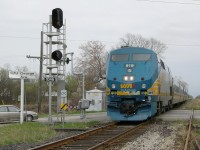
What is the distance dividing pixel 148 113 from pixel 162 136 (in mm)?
4835

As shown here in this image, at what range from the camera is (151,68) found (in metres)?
19.3

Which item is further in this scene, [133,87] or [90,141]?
[133,87]

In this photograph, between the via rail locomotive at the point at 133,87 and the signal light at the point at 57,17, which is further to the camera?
the via rail locomotive at the point at 133,87

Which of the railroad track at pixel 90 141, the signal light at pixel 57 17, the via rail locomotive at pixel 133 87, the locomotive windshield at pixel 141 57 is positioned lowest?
the railroad track at pixel 90 141

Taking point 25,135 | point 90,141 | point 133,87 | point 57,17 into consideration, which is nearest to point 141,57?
point 133,87

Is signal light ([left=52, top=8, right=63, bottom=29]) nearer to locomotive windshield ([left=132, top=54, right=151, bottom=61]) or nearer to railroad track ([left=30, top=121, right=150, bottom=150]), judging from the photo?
railroad track ([left=30, top=121, right=150, bottom=150])

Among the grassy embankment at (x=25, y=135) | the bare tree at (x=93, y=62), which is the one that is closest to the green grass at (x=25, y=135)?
the grassy embankment at (x=25, y=135)

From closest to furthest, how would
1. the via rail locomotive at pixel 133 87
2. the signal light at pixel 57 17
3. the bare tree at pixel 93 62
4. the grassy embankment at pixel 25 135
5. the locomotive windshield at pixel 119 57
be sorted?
the grassy embankment at pixel 25 135
the signal light at pixel 57 17
the via rail locomotive at pixel 133 87
the locomotive windshield at pixel 119 57
the bare tree at pixel 93 62

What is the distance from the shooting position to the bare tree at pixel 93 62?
68.1 metres

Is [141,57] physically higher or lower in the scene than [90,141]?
higher

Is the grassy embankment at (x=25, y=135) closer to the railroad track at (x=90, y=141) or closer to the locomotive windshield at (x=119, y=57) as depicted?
the railroad track at (x=90, y=141)

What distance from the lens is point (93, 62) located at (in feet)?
230

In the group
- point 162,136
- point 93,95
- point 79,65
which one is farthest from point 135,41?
point 162,136

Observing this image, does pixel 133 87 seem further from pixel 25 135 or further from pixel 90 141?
pixel 25 135
